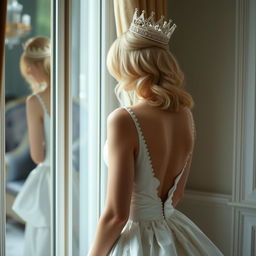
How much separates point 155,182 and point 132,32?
23.0 inches

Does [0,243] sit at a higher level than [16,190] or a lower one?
lower

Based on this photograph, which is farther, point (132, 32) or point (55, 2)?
point (55, 2)

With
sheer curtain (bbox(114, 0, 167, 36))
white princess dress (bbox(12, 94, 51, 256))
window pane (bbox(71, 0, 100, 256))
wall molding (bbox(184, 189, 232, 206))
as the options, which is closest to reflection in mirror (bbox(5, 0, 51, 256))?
white princess dress (bbox(12, 94, 51, 256))

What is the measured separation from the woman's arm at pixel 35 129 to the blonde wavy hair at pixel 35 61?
0.06 m

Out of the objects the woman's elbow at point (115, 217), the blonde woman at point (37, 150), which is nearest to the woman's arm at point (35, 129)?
the blonde woman at point (37, 150)

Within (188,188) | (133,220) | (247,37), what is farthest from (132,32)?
(188,188)

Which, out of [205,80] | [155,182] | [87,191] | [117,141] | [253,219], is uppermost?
[205,80]

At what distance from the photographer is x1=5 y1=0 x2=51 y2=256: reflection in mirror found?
1736mm

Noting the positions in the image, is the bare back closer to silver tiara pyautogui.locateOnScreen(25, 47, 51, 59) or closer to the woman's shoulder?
the woman's shoulder

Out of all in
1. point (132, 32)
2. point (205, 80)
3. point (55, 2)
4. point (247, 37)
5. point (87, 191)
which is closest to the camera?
point (132, 32)

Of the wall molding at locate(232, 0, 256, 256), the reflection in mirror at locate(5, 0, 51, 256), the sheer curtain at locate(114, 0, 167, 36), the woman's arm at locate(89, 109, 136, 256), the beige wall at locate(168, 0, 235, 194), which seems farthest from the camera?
the beige wall at locate(168, 0, 235, 194)

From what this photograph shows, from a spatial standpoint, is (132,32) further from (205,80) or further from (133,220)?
(205,80)

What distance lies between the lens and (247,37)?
2527 mm

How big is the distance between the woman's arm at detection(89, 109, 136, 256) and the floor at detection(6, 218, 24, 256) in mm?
456
